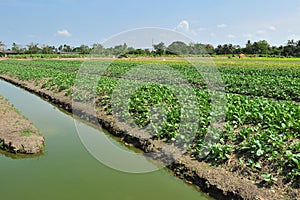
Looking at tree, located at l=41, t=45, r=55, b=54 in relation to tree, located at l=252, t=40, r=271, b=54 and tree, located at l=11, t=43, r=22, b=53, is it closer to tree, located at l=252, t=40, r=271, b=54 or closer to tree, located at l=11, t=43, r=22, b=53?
tree, located at l=11, t=43, r=22, b=53

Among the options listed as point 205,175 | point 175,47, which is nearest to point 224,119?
point 205,175

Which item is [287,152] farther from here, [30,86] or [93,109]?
[30,86]

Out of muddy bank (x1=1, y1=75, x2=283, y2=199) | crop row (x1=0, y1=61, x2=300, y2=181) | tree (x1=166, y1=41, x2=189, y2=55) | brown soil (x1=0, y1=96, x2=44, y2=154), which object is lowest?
muddy bank (x1=1, y1=75, x2=283, y2=199)

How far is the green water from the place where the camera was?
4816 mm

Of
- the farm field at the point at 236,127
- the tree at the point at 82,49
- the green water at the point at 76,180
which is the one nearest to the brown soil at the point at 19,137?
the green water at the point at 76,180

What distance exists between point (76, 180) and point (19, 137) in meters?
2.79

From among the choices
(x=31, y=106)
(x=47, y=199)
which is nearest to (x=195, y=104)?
(x=47, y=199)

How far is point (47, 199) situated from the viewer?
4.65 metres

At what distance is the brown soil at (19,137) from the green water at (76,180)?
0.27 m

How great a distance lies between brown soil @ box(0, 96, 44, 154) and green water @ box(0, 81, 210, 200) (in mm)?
266

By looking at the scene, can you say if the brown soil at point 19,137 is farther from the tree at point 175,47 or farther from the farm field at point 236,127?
the tree at point 175,47

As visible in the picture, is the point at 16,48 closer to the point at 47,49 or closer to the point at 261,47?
the point at 47,49

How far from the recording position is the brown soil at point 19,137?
6.65 meters

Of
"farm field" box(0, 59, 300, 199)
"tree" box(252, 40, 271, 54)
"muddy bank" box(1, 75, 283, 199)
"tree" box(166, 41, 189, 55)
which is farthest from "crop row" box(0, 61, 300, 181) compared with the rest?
"tree" box(252, 40, 271, 54)
